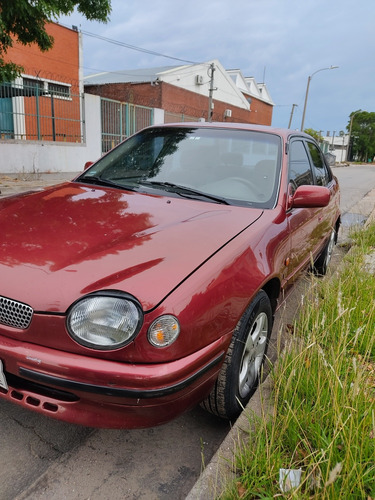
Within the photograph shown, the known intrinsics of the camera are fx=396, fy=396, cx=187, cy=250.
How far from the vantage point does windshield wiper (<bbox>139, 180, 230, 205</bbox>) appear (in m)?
2.61

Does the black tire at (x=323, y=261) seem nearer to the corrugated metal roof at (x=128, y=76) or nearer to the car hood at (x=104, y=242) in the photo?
the car hood at (x=104, y=242)

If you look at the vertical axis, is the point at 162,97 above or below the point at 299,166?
above

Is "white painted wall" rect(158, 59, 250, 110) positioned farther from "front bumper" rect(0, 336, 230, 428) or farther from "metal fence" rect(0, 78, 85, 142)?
"front bumper" rect(0, 336, 230, 428)

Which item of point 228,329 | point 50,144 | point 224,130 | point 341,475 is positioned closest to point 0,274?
point 228,329

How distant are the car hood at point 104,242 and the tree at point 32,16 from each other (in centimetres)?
589

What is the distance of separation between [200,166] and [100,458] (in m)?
1.97

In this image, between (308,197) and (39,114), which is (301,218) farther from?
(39,114)

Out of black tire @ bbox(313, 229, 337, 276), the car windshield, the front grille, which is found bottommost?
black tire @ bbox(313, 229, 337, 276)

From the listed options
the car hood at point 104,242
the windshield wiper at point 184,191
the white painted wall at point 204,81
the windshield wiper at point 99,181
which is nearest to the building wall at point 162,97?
the white painted wall at point 204,81

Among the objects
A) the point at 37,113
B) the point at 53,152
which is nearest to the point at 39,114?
the point at 37,113

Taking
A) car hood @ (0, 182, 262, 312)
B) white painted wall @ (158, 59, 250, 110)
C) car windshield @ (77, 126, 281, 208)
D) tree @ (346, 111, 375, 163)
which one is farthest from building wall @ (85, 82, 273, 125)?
tree @ (346, 111, 375, 163)

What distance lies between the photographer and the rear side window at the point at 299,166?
3044mm

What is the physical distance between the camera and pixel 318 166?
13.7 ft

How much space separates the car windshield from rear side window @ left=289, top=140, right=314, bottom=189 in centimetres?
18
